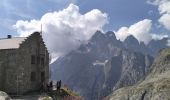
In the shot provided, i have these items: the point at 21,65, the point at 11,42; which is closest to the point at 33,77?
the point at 21,65

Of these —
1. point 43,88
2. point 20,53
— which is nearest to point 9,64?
point 20,53

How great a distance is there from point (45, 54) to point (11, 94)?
34.8 ft

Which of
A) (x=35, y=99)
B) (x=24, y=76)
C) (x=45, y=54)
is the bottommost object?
(x=35, y=99)

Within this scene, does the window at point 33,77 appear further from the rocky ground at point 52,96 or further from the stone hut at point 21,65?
the rocky ground at point 52,96

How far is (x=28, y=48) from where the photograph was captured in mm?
62250

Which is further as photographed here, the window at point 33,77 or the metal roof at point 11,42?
the window at point 33,77

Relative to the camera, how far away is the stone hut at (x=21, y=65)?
5950cm

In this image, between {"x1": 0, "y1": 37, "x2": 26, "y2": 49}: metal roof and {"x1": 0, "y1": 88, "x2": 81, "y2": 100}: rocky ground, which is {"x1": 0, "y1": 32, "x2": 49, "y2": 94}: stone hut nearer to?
{"x1": 0, "y1": 37, "x2": 26, "y2": 49}: metal roof

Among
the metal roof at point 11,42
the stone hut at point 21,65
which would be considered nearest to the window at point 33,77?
the stone hut at point 21,65

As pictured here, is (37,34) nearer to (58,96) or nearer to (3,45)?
(3,45)

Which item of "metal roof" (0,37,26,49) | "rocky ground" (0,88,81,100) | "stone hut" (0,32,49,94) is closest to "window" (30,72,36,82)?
"stone hut" (0,32,49,94)

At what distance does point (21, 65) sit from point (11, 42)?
6122 millimetres

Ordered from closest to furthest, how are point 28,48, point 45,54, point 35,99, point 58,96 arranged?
point 35,99 < point 58,96 < point 28,48 < point 45,54

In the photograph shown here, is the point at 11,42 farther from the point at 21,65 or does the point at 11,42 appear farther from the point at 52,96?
the point at 52,96
